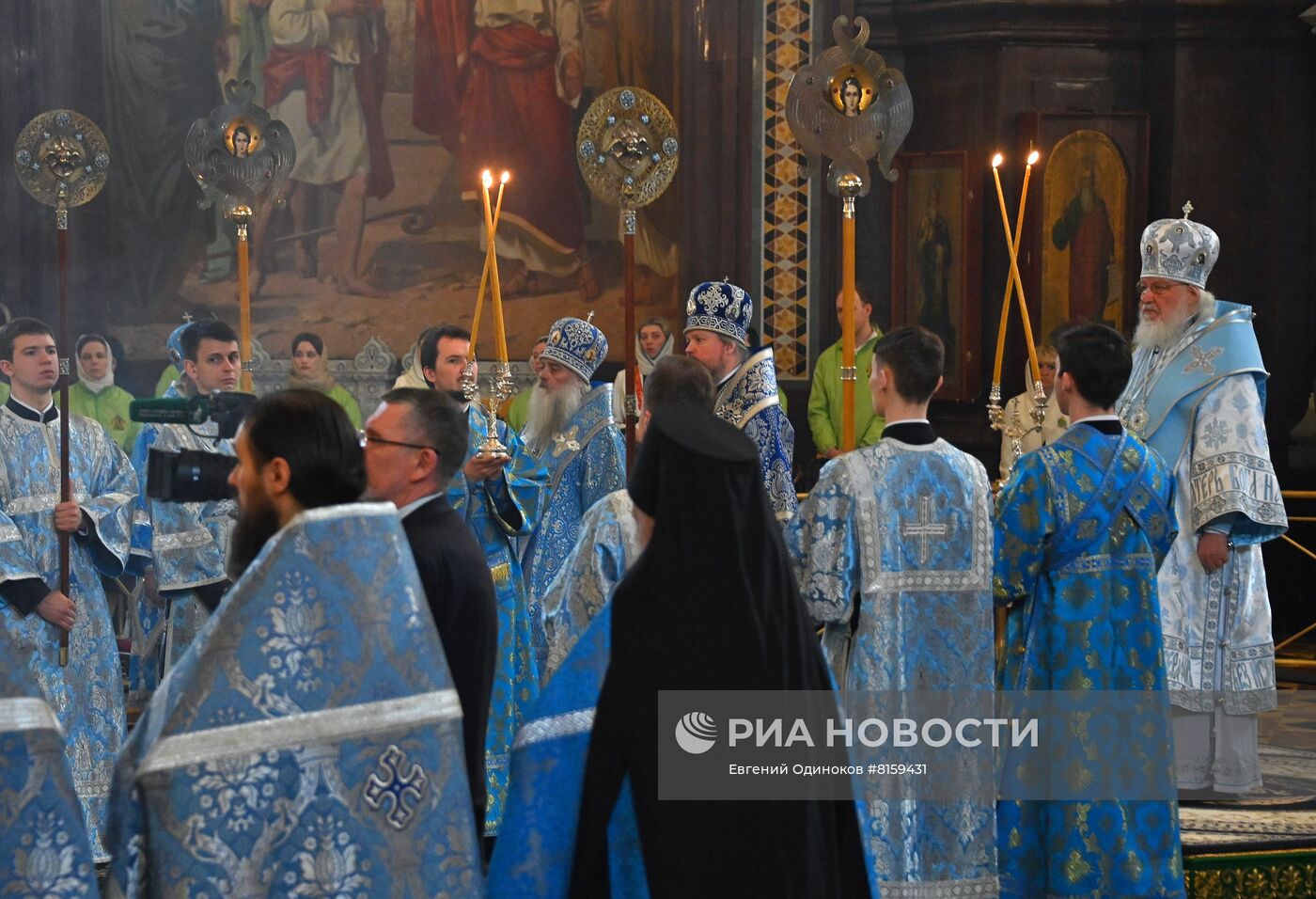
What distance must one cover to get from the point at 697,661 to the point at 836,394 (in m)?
6.72

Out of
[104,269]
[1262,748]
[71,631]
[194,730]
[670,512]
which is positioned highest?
[104,269]

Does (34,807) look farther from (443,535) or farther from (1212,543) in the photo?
(1212,543)

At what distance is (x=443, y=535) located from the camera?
10.3 ft

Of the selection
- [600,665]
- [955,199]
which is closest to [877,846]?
[600,665]

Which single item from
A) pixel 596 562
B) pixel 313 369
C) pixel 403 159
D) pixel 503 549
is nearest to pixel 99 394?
pixel 313 369

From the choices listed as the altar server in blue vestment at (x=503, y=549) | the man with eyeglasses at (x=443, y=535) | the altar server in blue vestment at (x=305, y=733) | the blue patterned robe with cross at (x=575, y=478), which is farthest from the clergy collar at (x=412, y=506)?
the blue patterned robe with cross at (x=575, y=478)

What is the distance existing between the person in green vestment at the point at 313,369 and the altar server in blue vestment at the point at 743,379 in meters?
4.07

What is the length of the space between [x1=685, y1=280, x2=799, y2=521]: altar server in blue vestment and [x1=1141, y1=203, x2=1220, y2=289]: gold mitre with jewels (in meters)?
1.35

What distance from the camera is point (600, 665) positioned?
258 centimetres

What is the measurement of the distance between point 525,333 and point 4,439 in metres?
5.26

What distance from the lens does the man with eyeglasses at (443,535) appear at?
3.05 meters

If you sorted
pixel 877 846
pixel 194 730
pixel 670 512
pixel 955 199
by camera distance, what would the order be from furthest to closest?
1. pixel 955 199
2. pixel 877 846
3. pixel 670 512
4. pixel 194 730

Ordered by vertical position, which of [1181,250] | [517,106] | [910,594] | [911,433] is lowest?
[910,594]

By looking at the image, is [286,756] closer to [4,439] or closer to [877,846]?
[877,846]
